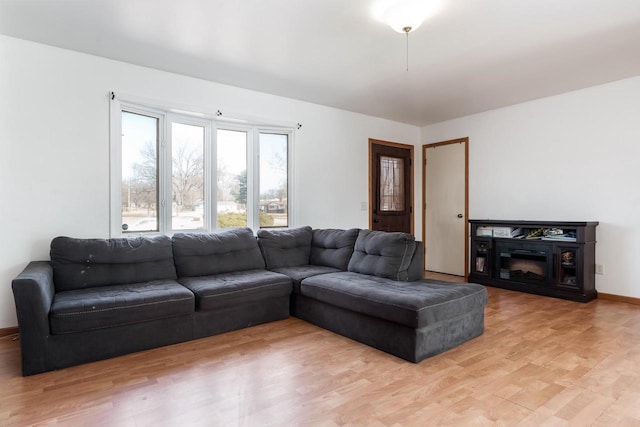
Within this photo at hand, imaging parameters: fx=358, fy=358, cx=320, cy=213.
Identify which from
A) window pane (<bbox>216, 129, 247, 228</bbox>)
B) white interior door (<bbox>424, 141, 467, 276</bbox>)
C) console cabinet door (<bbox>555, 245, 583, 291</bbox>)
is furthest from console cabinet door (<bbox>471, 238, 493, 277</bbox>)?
window pane (<bbox>216, 129, 247, 228</bbox>)

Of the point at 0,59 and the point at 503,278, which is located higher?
the point at 0,59

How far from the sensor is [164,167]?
389cm

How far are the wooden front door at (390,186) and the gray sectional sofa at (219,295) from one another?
1.88 m

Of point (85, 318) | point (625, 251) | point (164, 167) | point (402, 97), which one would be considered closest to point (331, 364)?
point (85, 318)

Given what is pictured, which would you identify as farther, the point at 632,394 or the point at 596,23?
the point at 596,23

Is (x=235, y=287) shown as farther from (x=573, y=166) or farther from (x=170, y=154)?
(x=573, y=166)

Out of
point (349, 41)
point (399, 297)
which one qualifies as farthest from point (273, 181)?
point (399, 297)

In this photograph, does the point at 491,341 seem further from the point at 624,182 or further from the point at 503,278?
the point at 624,182

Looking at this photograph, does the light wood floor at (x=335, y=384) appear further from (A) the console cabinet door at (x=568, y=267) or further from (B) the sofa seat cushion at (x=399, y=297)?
(A) the console cabinet door at (x=568, y=267)

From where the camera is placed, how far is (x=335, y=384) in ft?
7.32

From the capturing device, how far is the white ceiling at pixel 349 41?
8.59 feet

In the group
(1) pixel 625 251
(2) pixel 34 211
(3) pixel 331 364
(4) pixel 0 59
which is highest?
(4) pixel 0 59

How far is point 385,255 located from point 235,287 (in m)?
1.44

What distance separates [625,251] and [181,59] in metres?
5.35
